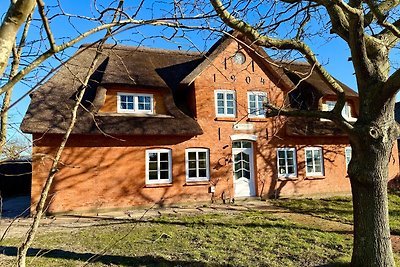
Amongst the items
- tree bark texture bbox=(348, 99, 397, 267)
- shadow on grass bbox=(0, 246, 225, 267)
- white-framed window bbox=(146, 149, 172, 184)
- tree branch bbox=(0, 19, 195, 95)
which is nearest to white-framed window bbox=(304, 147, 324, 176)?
white-framed window bbox=(146, 149, 172, 184)

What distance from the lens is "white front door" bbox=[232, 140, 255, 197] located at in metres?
14.4

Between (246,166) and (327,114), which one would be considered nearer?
(327,114)

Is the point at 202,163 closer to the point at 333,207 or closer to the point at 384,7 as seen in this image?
the point at 333,207

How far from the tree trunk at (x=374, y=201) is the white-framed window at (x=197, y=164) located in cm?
850

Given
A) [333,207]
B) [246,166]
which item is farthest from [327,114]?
[246,166]

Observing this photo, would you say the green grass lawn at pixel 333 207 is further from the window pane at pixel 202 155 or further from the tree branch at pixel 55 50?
the tree branch at pixel 55 50

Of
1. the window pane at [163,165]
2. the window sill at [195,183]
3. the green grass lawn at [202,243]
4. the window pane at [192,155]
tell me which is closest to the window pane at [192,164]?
the window pane at [192,155]

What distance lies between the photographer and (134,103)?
522 inches

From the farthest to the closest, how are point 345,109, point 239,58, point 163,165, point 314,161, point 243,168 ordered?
point 345,109 → point 314,161 → point 239,58 → point 243,168 → point 163,165

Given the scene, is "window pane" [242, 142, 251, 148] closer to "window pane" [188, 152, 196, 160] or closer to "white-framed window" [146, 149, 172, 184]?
"window pane" [188, 152, 196, 160]

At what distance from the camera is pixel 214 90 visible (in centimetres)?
1430

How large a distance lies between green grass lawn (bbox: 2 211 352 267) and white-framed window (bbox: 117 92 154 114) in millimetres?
5172

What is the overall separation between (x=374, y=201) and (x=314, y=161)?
415 inches

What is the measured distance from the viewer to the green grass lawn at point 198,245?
6340mm
